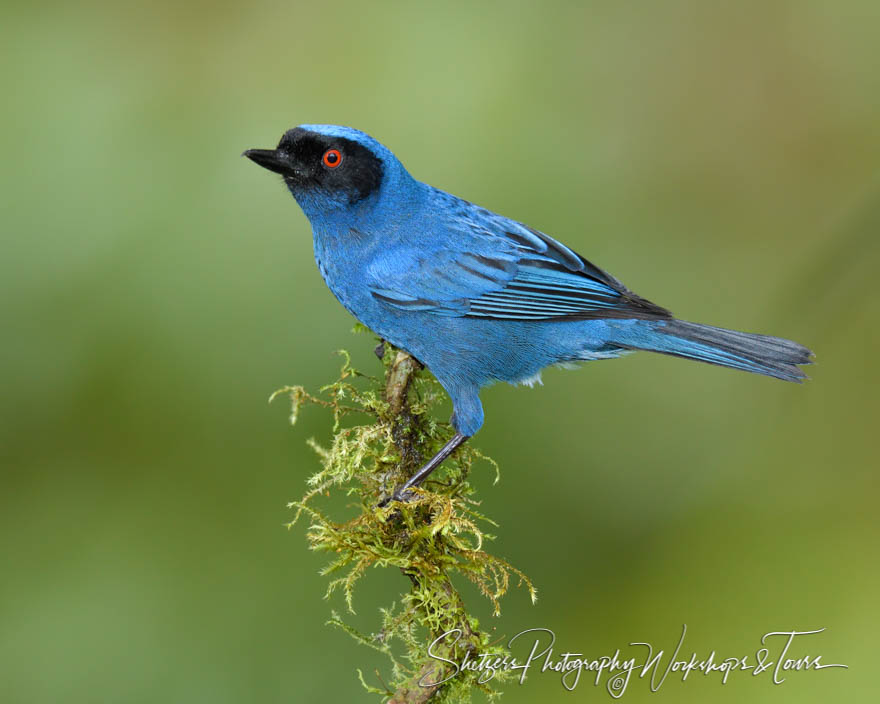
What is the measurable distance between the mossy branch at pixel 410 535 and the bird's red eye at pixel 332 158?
3.67 ft

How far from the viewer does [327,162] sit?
4258 millimetres

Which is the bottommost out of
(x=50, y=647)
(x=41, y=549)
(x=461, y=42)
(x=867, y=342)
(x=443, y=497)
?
(x=50, y=647)

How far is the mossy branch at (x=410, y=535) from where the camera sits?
3.05m

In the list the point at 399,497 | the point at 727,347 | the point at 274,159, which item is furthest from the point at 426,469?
the point at 274,159

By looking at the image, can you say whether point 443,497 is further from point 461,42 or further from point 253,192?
point 461,42

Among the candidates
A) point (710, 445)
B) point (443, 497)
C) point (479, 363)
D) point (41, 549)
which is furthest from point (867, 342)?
point (41, 549)

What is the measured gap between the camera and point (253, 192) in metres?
5.27

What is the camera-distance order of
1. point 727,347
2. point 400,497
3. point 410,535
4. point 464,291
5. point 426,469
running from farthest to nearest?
1. point 464,291
2. point 727,347
3. point 426,469
4. point 400,497
5. point 410,535

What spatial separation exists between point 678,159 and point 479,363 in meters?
2.90

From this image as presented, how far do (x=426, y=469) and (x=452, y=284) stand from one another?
105cm

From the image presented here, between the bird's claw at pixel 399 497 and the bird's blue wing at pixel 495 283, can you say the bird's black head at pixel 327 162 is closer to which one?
the bird's blue wing at pixel 495 283

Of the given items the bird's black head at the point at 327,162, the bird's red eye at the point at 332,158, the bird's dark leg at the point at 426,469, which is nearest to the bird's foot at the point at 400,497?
the bird's dark leg at the point at 426,469

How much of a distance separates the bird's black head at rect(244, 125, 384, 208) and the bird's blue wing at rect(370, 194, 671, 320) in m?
0.41

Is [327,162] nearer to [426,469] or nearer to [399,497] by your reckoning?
[426,469]
